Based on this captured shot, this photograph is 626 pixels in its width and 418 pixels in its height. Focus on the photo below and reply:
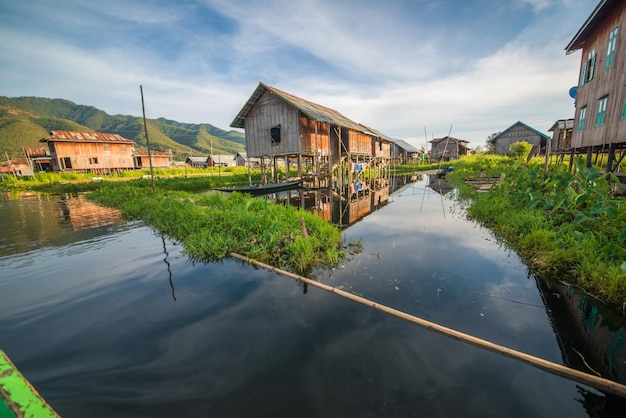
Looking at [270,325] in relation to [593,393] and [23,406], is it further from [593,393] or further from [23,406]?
[593,393]

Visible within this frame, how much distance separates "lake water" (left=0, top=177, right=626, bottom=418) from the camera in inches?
102

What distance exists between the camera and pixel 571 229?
568 centimetres

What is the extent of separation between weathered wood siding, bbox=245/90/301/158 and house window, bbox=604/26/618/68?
1289cm

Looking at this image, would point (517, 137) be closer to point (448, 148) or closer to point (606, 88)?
point (448, 148)

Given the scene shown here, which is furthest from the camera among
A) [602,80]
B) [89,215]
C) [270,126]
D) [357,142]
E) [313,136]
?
[357,142]

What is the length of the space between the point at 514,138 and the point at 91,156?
55.7 meters

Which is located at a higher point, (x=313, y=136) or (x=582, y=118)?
(x=313, y=136)

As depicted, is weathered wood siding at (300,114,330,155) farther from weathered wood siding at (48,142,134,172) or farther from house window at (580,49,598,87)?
weathered wood siding at (48,142,134,172)

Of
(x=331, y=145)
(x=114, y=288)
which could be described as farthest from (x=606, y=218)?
(x=331, y=145)

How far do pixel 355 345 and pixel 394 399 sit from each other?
2.62ft

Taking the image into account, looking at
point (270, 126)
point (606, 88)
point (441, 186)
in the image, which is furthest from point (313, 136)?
point (606, 88)

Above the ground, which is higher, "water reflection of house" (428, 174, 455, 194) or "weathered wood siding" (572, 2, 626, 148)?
"weathered wood siding" (572, 2, 626, 148)

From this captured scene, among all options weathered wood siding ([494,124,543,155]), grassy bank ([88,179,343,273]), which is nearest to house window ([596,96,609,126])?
grassy bank ([88,179,343,273])

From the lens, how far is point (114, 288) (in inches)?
194
